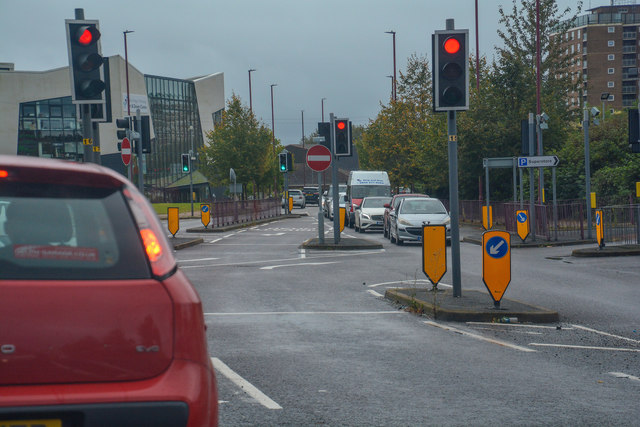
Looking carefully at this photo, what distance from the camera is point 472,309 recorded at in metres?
10.4

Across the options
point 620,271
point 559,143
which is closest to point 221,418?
point 620,271

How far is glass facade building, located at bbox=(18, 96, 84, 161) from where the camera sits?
80.4 meters

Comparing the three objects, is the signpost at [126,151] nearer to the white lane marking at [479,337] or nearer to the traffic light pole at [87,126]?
the traffic light pole at [87,126]

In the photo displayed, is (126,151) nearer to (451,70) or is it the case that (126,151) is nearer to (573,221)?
(451,70)

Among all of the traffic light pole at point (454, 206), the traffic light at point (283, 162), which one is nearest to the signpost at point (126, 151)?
the traffic light pole at point (454, 206)

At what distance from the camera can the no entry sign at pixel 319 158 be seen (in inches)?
912

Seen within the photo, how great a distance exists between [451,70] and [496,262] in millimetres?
2711

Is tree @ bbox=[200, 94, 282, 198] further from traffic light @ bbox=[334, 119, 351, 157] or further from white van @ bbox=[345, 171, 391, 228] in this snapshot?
traffic light @ bbox=[334, 119, 351, 157]

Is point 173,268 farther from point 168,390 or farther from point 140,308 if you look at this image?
point 168,390

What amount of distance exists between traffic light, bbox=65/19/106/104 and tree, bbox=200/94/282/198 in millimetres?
48175

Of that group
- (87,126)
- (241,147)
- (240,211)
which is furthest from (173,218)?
(241,147)

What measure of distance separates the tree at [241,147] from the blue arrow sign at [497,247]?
51.0 meters

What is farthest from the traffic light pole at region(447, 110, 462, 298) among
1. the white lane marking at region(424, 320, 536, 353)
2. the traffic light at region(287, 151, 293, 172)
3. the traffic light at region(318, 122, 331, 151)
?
the traffic light at region(287, 151, 293, 172)

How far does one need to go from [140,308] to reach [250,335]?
228 inches
